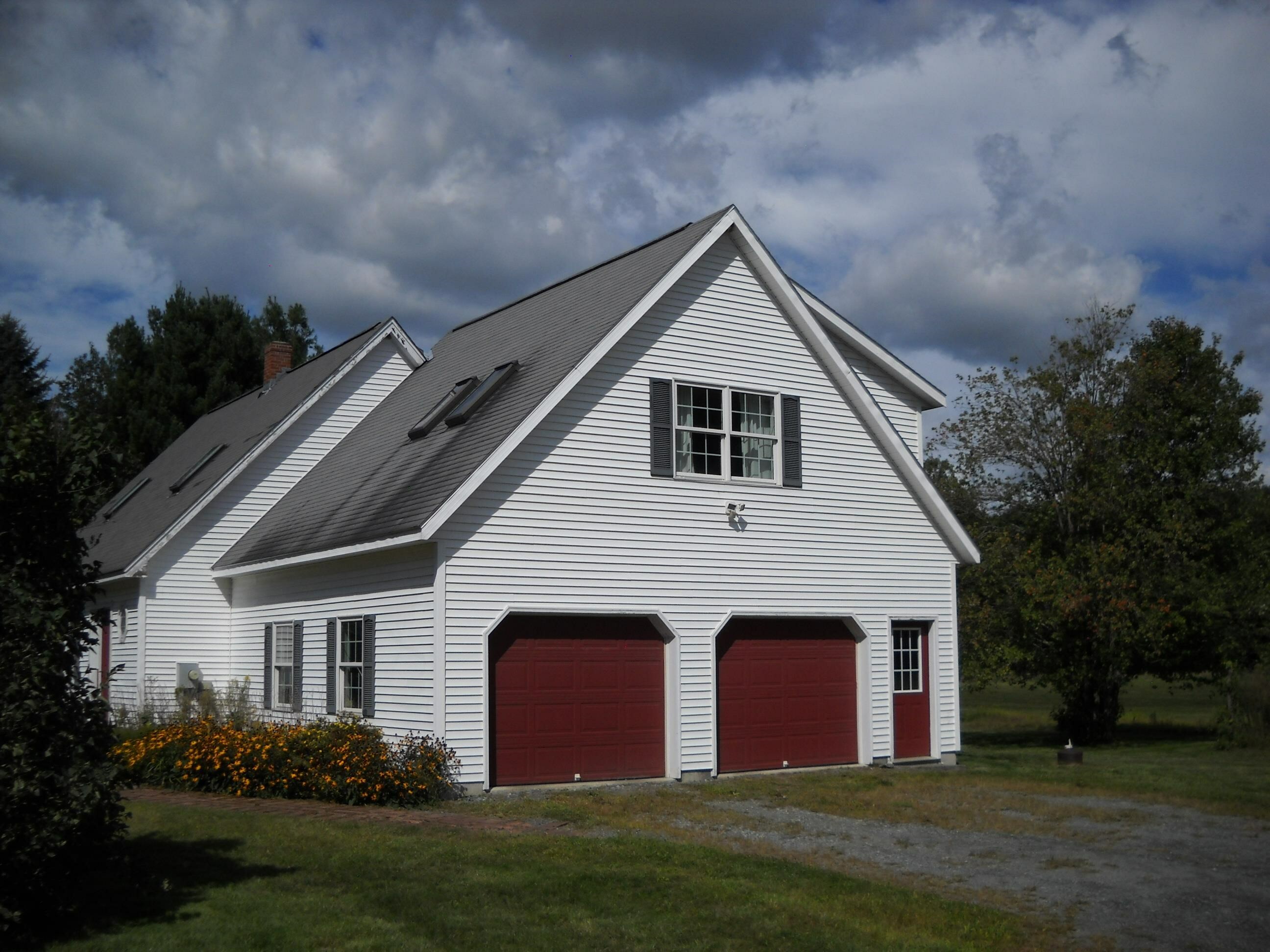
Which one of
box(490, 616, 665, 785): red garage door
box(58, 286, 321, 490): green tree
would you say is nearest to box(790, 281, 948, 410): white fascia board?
box(490, 616, 665, 785): red garage door

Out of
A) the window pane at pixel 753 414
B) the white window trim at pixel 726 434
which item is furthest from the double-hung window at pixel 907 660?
the window pane at pixel 753 414

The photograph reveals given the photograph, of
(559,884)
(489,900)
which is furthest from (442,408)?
(489,900)

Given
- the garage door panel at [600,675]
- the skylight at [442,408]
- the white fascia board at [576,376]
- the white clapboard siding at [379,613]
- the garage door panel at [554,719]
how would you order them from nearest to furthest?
the white fascia board at [576,376] → the white clapboard siding at [379,613] → the garage door panel at [554,719] → the garage door panel at [600,675] → the skylight at [442,408]

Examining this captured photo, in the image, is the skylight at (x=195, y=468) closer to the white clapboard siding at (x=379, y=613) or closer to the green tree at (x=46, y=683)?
the white clapboard siding at (x=379, y=613)

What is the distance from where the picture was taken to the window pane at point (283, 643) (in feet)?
68.2

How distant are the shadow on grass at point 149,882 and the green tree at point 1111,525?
66.4 feet

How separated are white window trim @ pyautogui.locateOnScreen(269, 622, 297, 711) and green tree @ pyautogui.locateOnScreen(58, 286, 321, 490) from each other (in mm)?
22634

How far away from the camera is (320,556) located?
18.0 meters

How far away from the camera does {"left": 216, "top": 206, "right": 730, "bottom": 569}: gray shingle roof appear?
16688 millimetres

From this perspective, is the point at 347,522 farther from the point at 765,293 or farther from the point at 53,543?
the point at 53,543

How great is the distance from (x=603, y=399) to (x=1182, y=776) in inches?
417

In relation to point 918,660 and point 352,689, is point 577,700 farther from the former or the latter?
point 918,660

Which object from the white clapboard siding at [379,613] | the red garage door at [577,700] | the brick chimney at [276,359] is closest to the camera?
the white clapboard siding at [379,613]

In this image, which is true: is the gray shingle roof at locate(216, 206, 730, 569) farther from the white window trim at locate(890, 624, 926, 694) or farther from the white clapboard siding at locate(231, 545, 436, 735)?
the white window trim at locate(890, 624, 926, 694)
